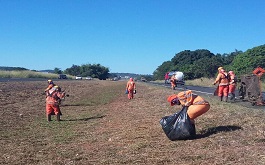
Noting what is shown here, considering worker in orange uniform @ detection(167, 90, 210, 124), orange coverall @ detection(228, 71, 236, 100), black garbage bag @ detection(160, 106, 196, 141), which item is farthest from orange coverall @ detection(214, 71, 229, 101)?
black garbage bag @ detection(160, 106, 196, 141)

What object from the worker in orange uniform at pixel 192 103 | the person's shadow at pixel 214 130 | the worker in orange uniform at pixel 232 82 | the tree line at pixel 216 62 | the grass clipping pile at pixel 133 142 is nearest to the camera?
the grass clipping pile at pixel 133 142

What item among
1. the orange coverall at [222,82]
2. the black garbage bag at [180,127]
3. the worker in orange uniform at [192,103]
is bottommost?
the black garbage bag at [180,127]

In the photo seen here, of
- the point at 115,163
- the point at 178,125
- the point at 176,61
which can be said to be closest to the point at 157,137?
the point at 178,125

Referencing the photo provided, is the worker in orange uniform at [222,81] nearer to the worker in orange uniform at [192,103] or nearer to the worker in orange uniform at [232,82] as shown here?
the worker in orange uniform at [232,82]

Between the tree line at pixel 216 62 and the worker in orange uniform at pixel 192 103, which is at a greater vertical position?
the tree line at pixel 216 62

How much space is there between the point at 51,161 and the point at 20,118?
318 inches

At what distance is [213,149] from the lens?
7.92 metres

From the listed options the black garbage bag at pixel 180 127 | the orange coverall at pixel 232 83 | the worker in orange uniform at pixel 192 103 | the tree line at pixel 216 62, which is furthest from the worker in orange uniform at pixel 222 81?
the tree line at pixel 216 62

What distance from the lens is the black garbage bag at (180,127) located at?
8992 mm

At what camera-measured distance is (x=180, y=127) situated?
29.6 feet

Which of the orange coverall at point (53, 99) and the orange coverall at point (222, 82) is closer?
the orange coverall at point (53, 99)

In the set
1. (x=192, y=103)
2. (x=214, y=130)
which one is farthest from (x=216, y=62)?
(x=192, y=103)

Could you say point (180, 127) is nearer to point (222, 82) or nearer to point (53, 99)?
point (53, 99)

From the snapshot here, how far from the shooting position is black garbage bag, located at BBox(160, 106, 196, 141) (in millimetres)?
8992
